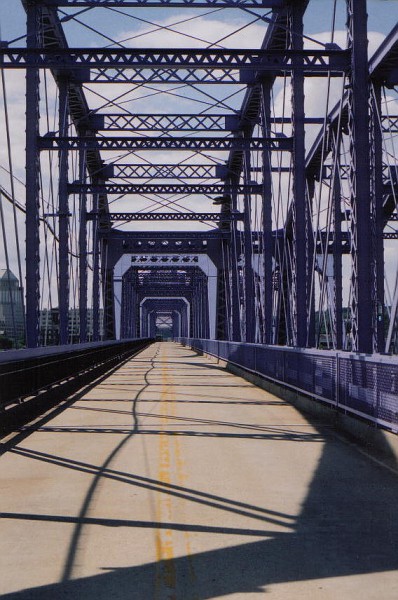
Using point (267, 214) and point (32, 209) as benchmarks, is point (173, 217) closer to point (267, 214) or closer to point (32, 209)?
point (267, 214)

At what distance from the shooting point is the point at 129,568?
6.25 metres

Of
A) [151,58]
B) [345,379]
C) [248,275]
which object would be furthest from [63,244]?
[345,379]

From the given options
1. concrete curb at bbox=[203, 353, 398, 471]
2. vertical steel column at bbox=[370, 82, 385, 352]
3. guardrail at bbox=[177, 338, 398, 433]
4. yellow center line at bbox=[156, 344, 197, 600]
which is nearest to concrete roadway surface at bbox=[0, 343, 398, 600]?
yellow center line at bbox=[156, 344, 197, 600]

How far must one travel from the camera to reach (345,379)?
14.8 metres

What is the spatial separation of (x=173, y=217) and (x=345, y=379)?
118 feet

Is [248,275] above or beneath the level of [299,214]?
beneath

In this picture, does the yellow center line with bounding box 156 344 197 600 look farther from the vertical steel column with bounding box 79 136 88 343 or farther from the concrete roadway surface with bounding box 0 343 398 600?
the vertical steel column with bounding box 79 136 88 343

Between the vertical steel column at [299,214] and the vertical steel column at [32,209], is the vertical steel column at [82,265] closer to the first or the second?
the vertical steel column at [32,209]

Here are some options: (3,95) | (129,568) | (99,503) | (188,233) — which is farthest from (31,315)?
(188,233)

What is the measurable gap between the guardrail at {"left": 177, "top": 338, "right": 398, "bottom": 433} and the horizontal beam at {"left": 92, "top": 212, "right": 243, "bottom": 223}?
985 inches

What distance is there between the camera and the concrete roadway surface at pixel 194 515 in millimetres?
5898

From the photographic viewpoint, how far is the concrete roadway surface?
19.4 feet

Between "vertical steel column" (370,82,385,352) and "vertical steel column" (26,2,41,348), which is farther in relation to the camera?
"vertical steel column" (26,2,41,348)

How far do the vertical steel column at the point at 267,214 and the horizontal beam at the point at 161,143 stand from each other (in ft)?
8.68
